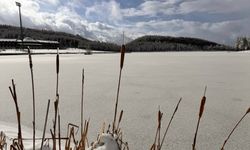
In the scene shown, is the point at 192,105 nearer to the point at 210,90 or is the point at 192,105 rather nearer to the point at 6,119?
the point at 210,90

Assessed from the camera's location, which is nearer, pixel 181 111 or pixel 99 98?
pixel 181 111

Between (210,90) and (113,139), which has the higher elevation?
(113,139)

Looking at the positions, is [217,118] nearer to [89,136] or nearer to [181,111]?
[181,111]

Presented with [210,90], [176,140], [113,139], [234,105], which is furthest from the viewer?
[210,90]

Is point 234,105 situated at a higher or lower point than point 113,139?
lower

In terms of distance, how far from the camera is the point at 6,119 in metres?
2.49

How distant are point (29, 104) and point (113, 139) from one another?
8.45ft

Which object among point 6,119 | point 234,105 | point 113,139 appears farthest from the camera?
point 234,105

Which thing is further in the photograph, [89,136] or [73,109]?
[73,109]

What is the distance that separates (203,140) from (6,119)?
1.56m

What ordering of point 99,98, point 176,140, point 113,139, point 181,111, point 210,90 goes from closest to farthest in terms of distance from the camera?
1. point 113,139
2. point 176,140
3. point 181,111
4. point 99,98
5. point 210,90

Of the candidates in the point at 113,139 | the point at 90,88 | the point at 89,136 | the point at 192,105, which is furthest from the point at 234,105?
the point at 113,139

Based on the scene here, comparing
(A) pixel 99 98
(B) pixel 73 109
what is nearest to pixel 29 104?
(B) pixel 73 109

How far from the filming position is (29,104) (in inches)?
124
